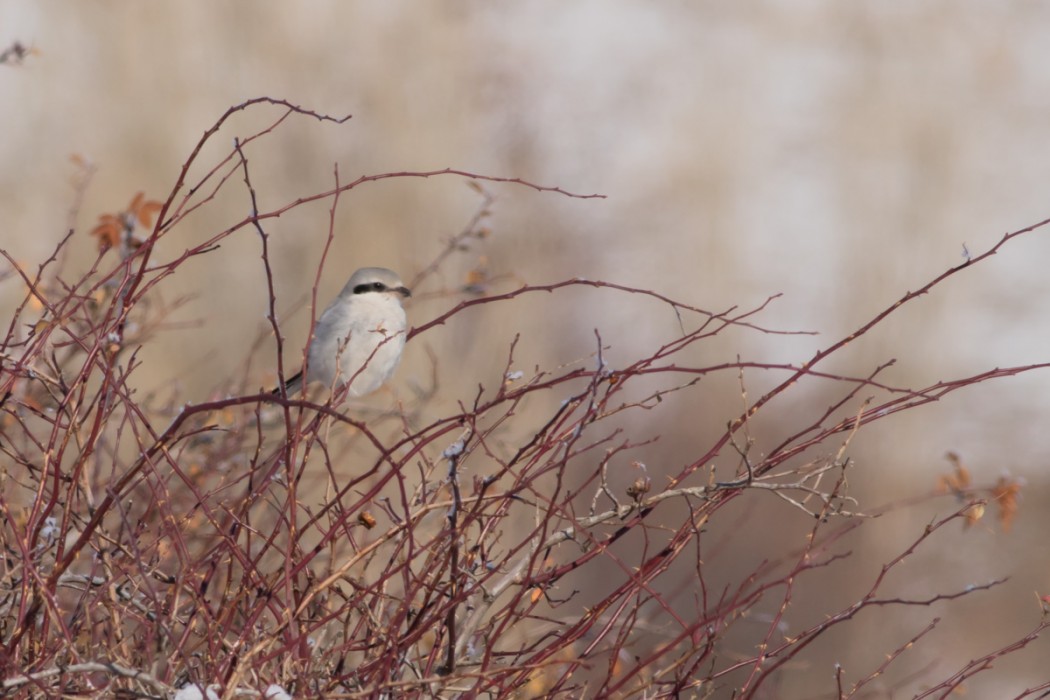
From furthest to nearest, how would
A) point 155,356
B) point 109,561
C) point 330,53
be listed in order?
point 330,53, point 155,356, point 109,561

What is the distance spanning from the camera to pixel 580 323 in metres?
15.6

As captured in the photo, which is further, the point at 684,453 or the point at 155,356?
the point at 684,453

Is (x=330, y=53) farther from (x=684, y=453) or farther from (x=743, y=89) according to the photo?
(x=684, y=453)

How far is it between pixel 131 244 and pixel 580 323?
1234 cm

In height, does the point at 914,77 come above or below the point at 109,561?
above

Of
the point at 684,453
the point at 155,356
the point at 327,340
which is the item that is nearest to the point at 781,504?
the point at 684,453

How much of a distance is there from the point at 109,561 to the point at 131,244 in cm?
162

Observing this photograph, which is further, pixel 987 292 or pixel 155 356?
pixel 987 292

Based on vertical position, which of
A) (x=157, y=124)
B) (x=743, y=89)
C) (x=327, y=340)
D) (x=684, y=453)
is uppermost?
(x=743, y=89)

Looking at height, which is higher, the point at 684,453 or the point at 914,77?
the point at 914,77

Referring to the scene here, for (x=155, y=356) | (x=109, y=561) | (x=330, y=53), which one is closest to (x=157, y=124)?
(x=330, y=53)

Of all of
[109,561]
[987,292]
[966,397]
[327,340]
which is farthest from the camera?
[966,397]

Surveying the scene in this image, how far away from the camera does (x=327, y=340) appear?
476 centimetres

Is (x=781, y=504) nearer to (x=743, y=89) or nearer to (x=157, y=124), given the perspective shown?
(x=743, y=89)
